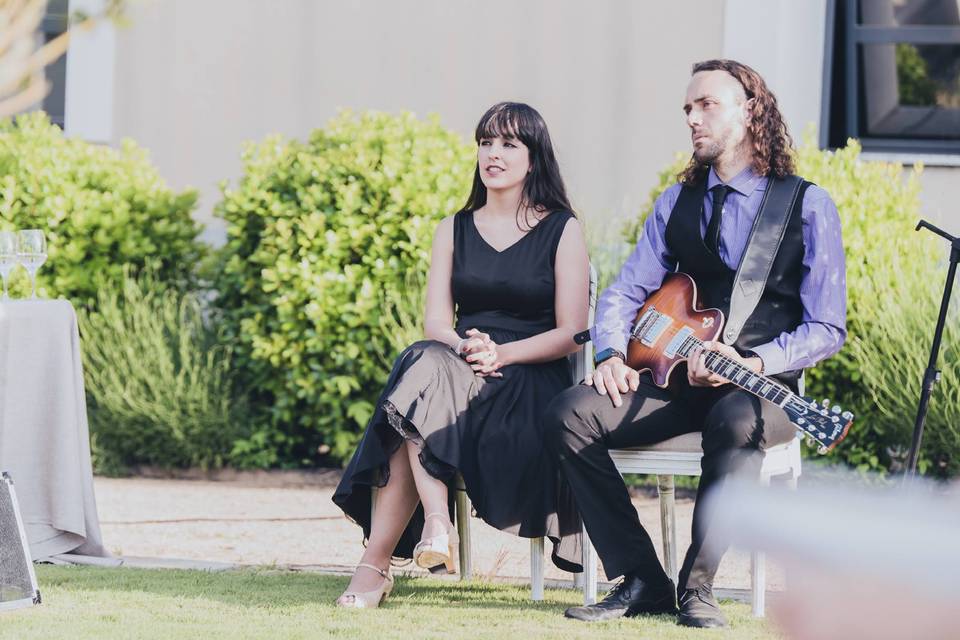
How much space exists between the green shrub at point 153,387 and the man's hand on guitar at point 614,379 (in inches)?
128

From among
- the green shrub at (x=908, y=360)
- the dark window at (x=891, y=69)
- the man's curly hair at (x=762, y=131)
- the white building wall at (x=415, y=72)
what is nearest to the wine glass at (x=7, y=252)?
the man's curly hair at (x=762, y=131)

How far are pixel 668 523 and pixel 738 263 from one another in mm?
917

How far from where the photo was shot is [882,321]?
562cm

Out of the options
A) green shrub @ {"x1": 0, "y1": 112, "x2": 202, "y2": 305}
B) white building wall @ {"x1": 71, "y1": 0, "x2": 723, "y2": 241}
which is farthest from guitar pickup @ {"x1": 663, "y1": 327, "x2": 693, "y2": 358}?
green shrub @ {"x1": 0, "y1": 112, "x2": 202, "y2": 305}

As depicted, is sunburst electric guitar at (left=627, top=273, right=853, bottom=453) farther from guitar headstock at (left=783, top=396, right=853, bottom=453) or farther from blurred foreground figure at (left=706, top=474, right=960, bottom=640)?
blurred foreground figure at (left=706, top=474, right=960, bottom=640)

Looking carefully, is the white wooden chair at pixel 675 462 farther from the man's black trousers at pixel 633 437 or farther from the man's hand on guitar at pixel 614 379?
the man's hand on guitar at pixel 614 379

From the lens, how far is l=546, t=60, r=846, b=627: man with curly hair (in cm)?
351

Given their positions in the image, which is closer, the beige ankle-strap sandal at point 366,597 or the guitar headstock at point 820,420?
the guitar headstock at point 820,420

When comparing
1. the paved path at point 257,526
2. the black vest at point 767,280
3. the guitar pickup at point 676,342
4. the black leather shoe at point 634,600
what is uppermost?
the black vest at point 767,280

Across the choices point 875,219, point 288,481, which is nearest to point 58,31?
point 288,481

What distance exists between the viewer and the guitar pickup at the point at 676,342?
3727 millimetres

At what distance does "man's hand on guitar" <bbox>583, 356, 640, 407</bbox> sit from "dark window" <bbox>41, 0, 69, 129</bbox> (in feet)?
19.7

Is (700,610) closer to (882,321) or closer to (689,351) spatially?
(689,351)

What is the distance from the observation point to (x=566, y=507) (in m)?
3.87
